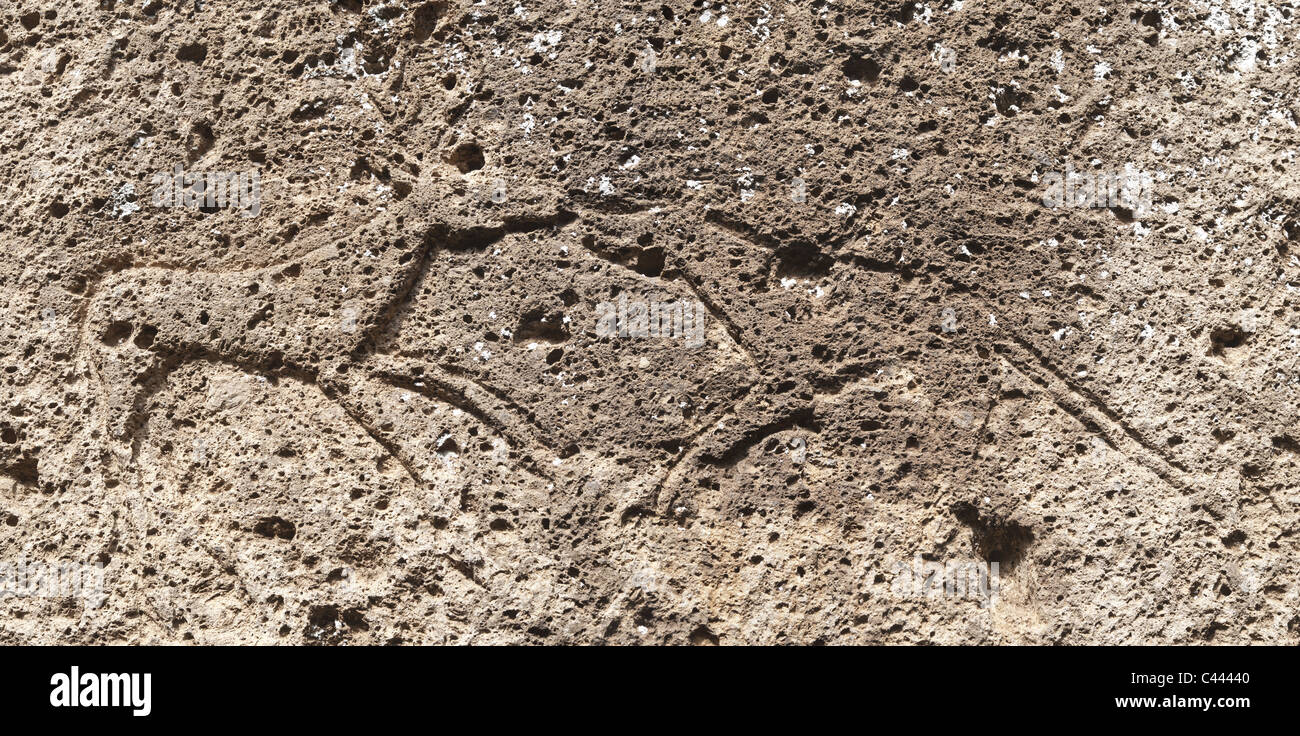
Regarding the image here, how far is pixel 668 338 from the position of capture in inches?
72.0

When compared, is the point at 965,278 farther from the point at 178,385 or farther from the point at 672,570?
the point at 178,385

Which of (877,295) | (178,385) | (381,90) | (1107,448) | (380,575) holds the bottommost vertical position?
(380,575)

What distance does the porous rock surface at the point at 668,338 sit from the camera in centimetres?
177

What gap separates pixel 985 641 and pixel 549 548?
2.23 ft

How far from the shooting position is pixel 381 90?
1.93 m

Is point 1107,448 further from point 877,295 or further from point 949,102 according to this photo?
point 949,102

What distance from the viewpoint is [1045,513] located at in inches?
69.7

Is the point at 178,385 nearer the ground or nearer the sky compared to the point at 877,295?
nearer the ground

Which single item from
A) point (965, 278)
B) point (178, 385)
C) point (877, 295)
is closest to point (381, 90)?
point (178, 385)

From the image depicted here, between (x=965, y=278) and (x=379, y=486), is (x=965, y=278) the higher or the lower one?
the higher one

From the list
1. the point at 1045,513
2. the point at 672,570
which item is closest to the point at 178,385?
the point at 672,570

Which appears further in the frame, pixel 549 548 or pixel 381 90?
pixel 381 90

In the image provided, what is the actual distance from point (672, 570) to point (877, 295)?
1.77 feet

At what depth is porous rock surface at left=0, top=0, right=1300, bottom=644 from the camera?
1773mm
